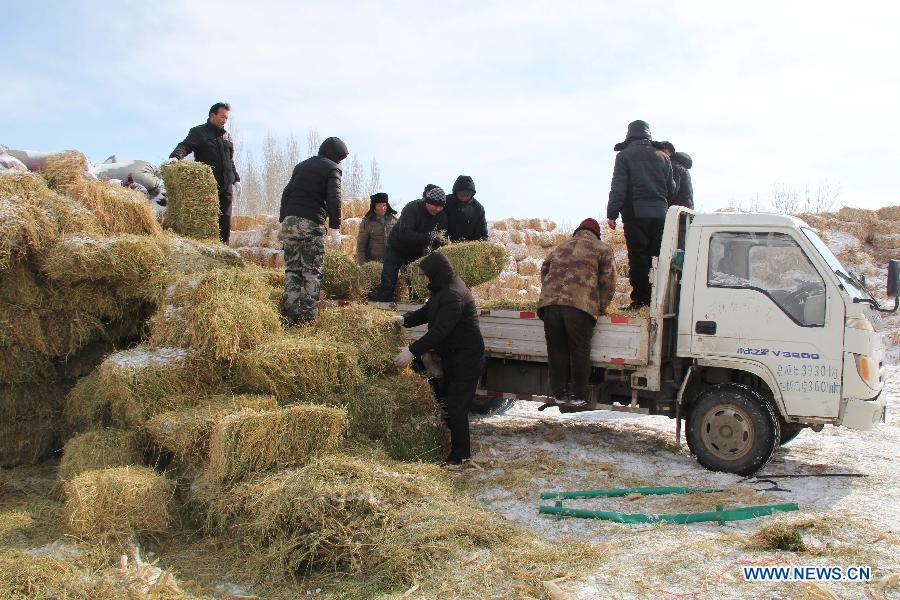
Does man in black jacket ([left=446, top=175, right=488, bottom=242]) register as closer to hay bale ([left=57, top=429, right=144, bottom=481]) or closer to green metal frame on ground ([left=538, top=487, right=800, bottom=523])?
green metal frame on ground ([left=538, top=487, right=800, bottom=523])

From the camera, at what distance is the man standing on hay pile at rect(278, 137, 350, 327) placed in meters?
7.95

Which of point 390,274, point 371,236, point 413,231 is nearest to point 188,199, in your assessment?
point 390,274

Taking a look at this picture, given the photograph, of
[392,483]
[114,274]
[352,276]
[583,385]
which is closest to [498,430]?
[583,385]

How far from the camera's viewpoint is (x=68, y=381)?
7.26 meters

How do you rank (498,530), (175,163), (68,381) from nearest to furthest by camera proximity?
(498,530) → (68,381) → (175,163)

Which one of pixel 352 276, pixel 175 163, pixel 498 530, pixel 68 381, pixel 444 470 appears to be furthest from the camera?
pixel 352 276

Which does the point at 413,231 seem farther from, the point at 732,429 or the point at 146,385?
the point at 732,429

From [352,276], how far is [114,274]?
10.3 ft

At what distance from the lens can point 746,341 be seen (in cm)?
698

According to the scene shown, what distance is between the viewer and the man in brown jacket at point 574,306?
731 centimetres

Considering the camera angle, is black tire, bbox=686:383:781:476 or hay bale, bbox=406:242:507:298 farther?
hay bale, bbox=406:242:507:298

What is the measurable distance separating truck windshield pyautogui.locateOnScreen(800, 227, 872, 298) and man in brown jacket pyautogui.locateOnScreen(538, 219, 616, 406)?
6.00 feet

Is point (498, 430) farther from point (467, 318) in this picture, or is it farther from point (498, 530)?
point (498, 530)

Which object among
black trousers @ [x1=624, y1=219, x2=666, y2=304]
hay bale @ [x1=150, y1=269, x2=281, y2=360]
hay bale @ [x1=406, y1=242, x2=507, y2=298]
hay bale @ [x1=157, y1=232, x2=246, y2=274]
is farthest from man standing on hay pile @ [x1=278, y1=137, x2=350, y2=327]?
black trousers @ [x1=624, y1=219, x2=666, y2=304]
